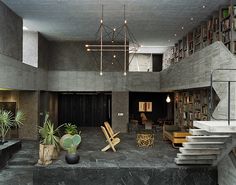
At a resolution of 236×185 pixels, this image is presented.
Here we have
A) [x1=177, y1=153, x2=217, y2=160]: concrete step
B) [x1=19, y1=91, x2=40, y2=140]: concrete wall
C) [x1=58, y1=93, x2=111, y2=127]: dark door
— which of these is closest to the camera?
[x1=177, y1=153, x2=217, y2=160]: concrete step

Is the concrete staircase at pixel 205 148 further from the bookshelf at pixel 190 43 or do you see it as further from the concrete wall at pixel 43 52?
the concrete wall at pixel 43 52

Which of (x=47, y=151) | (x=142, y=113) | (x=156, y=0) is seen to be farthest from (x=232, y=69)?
(x=142, y=113)

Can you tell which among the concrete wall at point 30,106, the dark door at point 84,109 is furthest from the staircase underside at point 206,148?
the dark door at point 84,109

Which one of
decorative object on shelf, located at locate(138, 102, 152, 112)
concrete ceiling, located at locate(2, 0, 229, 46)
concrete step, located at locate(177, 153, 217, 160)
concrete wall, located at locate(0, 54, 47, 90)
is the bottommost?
concrete step, located at locate(177, 153, 217, 160)

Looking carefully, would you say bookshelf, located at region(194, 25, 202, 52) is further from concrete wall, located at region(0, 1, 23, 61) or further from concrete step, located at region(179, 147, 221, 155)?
concrete wall, located at region(0, 1, 23, 61)

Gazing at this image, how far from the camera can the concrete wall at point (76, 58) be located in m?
16.0

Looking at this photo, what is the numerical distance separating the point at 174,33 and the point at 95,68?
185 inches

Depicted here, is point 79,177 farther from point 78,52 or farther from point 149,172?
point 78,52

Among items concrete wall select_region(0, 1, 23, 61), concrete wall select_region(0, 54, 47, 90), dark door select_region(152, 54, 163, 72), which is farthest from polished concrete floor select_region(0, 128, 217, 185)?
dark door select_region(152, 54, 163, 72)

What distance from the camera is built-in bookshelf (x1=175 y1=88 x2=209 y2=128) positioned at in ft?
36.7

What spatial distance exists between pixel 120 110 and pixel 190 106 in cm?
412

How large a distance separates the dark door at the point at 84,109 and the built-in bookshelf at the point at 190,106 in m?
5.37

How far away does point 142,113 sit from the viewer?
18750 millimetres

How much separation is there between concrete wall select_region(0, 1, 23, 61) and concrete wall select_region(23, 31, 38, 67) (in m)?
1.65
